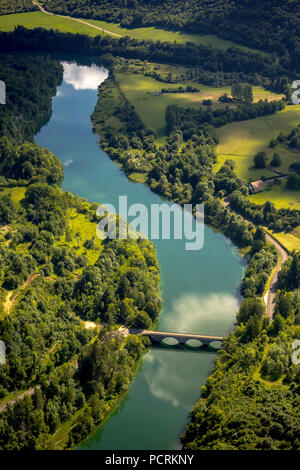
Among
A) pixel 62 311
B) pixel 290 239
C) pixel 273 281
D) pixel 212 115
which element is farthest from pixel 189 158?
pixel 62 311

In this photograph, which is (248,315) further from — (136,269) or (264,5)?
(264,5)

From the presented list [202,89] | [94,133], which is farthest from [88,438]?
[202,89]

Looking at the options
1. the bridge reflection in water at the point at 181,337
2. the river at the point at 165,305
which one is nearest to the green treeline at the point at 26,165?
the river at the point at 165,305

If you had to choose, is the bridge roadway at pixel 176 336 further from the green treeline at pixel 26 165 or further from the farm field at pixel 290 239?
the green treeline at pixel 26 165

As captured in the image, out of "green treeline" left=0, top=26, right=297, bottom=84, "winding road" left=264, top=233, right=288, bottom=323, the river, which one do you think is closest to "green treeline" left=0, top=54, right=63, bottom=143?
the river

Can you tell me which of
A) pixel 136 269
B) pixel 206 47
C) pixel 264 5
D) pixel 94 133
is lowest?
pixel 136 269

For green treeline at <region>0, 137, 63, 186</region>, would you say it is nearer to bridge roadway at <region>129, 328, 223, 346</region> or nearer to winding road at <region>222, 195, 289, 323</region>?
winding road at <region>222, 195, 289, 323</region>
